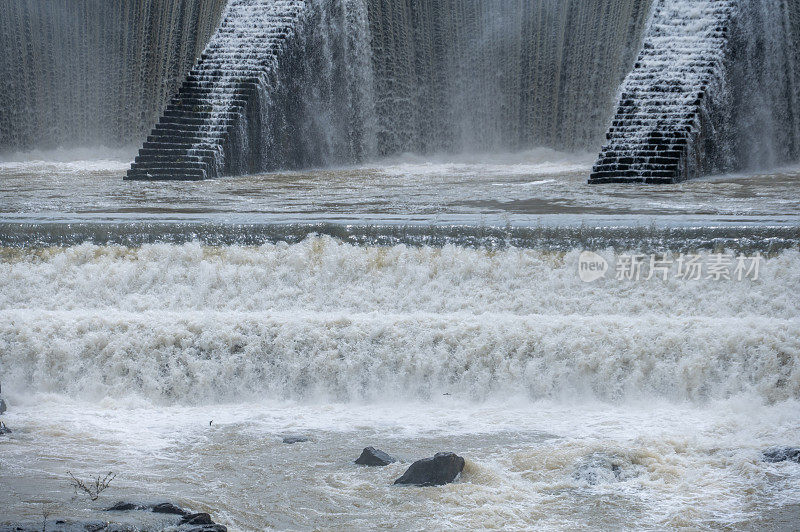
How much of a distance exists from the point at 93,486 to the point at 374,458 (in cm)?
103

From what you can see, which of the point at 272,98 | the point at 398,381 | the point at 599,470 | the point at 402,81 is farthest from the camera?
the point at 402,81

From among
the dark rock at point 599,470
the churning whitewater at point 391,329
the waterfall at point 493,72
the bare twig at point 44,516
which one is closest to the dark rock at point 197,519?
the bare twig at point 44,516

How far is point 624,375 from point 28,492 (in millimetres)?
2572

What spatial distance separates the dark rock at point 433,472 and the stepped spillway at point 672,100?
17.8ft

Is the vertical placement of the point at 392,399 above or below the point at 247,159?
below

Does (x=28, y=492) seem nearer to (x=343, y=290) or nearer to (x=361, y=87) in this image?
(x=343, y=290)

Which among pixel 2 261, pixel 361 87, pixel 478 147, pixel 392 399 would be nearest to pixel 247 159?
pixel 361 87

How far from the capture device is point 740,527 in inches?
136

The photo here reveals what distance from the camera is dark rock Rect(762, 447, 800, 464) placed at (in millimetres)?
3994

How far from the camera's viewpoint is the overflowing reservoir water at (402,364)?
12.4 ft

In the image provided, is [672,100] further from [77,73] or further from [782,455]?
[77,73]

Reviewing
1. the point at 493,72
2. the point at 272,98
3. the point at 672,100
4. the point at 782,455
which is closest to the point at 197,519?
the point at 782,455

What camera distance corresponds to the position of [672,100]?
9.29m

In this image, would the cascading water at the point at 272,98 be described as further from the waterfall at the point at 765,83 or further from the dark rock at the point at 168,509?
the dark rock at the point at 168,509
